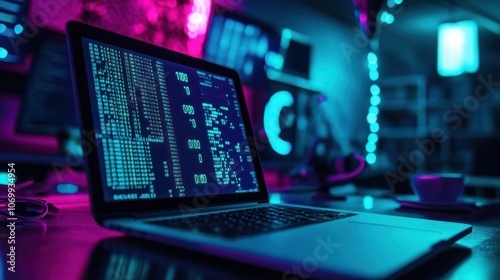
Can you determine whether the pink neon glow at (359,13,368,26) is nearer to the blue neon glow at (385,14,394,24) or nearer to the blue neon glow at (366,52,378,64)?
the blue neon glow at (385,14,394,24)

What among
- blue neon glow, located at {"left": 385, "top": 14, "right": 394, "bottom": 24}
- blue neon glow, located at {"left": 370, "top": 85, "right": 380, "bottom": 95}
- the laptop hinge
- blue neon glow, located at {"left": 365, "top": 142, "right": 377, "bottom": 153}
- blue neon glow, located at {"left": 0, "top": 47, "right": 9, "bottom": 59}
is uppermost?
blue neon glow, located at {"left": 385, "top": 14, "right": 394, "bottom": 24}

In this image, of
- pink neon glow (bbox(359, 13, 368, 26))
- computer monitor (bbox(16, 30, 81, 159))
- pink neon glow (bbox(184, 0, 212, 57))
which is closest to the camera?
computer monitor (bbox(16, 30, 81, 159))

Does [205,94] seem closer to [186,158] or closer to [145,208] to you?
[186,158]

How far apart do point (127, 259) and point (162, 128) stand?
30cm

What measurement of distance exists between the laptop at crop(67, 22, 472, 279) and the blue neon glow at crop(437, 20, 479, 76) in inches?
144

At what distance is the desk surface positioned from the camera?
15.6 inches

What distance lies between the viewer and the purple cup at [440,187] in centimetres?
95

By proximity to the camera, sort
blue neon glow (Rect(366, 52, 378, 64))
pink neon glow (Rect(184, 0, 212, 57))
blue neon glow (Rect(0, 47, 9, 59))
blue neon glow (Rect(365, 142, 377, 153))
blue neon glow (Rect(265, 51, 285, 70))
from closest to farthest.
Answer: blue neon glow (Rect(0, 47, 9, 59)) < pink neon glow (Rect(184, 0, 212, 57)) < blue neon glow (Rect(265, 51, 285, 70)) < blue neon glow (Rect(365, 142, 377, 153)) < blue neon glow (Rect(366, 52, 378, 64))

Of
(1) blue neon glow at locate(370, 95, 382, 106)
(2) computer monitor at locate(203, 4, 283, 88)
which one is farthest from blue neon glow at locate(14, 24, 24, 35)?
(1) blue neon glow at locate(370, 95, 382, 106)

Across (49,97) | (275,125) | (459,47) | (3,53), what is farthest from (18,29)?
(459,47)

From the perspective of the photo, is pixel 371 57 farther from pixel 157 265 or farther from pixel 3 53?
pixel 157 265

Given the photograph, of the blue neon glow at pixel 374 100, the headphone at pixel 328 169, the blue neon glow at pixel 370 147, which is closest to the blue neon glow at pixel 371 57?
the blue neon glow at pixel 374 100

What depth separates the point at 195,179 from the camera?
721mm

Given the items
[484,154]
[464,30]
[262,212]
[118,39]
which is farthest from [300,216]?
[484,154]
